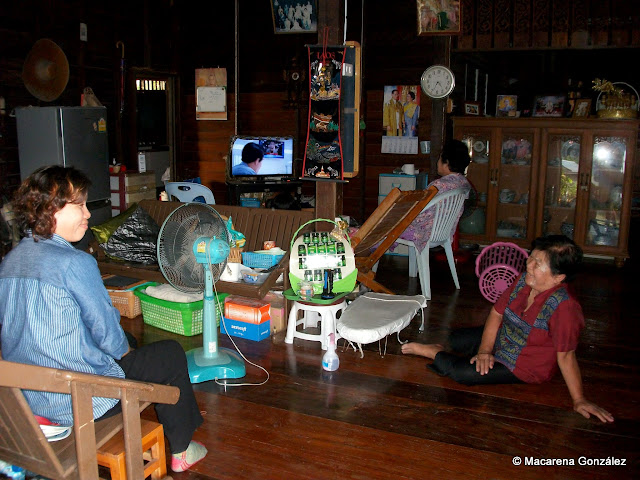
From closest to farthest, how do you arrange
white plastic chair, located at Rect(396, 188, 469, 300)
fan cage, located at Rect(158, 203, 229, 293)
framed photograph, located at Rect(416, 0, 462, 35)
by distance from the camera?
fan cage, located at Rect(158, 203, 229, 293)
white plastic chair, located at Rect(396, 188, 469, 300)
framed photograph, located at Rect(416, 0, 462, 35)

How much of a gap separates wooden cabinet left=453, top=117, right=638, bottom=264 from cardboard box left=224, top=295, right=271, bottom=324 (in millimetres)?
2703

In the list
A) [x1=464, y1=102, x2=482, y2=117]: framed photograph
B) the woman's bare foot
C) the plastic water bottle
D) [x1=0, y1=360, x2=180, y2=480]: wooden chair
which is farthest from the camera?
[x1=464, y1=102, x2=482, y2=117]: framed photograph

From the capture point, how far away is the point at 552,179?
21.2ft

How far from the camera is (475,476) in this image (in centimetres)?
249

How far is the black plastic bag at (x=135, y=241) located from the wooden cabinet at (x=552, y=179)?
118 inches

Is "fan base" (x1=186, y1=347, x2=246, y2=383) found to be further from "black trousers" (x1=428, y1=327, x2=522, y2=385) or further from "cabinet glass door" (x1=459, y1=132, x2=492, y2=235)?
"cabinet glass door" (x1=459, y1=132, x2=492, y2=235)

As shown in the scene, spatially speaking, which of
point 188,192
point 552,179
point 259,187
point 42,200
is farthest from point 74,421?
point 552,179

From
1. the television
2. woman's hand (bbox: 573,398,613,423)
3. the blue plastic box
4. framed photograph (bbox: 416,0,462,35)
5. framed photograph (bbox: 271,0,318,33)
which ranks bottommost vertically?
woman's hand (bbox: 573,398,613,423)

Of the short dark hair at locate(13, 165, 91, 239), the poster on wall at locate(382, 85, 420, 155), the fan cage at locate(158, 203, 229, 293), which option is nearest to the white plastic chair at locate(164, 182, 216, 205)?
the fan cage at locate(158, 203, 229, 293)

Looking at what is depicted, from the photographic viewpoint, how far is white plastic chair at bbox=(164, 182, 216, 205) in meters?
5.56

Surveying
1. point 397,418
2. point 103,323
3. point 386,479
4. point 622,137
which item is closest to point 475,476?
point 386,479

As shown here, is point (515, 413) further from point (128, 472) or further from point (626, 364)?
point (128, 472)

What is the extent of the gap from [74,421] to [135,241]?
119 inches

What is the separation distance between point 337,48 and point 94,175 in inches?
119
